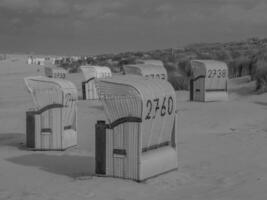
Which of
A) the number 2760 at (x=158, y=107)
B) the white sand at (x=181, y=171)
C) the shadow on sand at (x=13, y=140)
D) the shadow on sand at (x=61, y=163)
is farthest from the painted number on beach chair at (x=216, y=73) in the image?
the number 2760 at (x=158, y=107)

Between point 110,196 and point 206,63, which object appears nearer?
point 110,196

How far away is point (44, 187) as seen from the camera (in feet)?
30.0

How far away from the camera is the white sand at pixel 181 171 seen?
866cm

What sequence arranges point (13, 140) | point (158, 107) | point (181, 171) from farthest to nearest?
point (13, 140), point (181, 171), point (158, 107)

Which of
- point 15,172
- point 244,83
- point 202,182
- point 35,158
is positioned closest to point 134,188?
point 202,182

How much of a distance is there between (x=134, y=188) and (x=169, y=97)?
1673 millimetres

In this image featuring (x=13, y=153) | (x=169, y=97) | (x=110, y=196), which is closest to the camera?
(x=110, y=196)

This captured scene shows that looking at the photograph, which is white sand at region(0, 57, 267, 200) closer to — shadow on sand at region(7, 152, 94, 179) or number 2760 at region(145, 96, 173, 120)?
shadow on sand at region(7, 152, 94, 179)

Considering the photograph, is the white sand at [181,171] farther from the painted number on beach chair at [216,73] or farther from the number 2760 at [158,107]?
the painted number on beach chair at [216,73]

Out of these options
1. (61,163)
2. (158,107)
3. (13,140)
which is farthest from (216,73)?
(158,107)

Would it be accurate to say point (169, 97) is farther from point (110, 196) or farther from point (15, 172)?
point (15, 172)

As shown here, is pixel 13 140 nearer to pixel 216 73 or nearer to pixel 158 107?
pixel 158 107

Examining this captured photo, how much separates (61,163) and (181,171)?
2379mm

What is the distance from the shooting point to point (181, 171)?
1033cm
